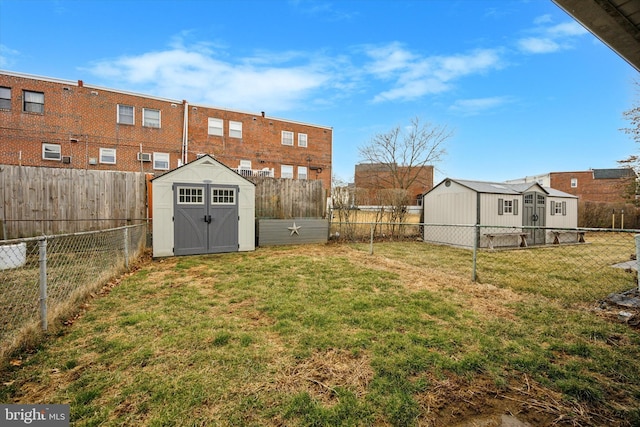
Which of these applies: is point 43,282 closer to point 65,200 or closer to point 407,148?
point 65,200

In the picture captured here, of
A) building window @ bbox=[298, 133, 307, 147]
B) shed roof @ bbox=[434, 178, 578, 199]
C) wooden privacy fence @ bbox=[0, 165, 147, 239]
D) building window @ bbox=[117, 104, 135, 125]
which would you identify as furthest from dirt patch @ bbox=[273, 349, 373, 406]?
building window @ bbox=[298, 133, 307, 147]

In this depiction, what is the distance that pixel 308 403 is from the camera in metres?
2.10

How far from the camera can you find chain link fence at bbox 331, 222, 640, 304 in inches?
218

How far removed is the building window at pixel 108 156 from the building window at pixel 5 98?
4.60 metres

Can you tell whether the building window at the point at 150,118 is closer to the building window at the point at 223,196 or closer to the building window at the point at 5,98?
the building window at the point at 5,98

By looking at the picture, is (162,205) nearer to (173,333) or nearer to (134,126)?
(173,333)

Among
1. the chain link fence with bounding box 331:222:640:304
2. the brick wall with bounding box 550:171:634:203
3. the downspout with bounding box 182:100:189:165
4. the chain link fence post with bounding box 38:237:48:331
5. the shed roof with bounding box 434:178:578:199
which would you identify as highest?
the downspout with bounding box 182:100:189:165

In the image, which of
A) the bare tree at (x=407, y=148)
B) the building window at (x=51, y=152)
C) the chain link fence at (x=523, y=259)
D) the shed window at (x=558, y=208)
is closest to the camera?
the chain link fence at (x=523, y=259)

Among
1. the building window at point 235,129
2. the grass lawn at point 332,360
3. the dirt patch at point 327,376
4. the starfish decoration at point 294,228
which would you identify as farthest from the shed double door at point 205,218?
the building window at point 235,129

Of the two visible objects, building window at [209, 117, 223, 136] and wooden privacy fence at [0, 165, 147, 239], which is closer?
wooden privacy fence at [0, 165, 147, 239]

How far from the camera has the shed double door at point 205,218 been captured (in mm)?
8523

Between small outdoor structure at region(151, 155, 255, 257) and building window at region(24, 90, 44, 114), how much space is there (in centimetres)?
1400

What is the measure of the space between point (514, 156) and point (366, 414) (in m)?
23.6

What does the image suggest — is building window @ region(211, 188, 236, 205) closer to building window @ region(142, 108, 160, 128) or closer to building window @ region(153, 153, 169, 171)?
building window @ region(153, 153, 169, 171)
